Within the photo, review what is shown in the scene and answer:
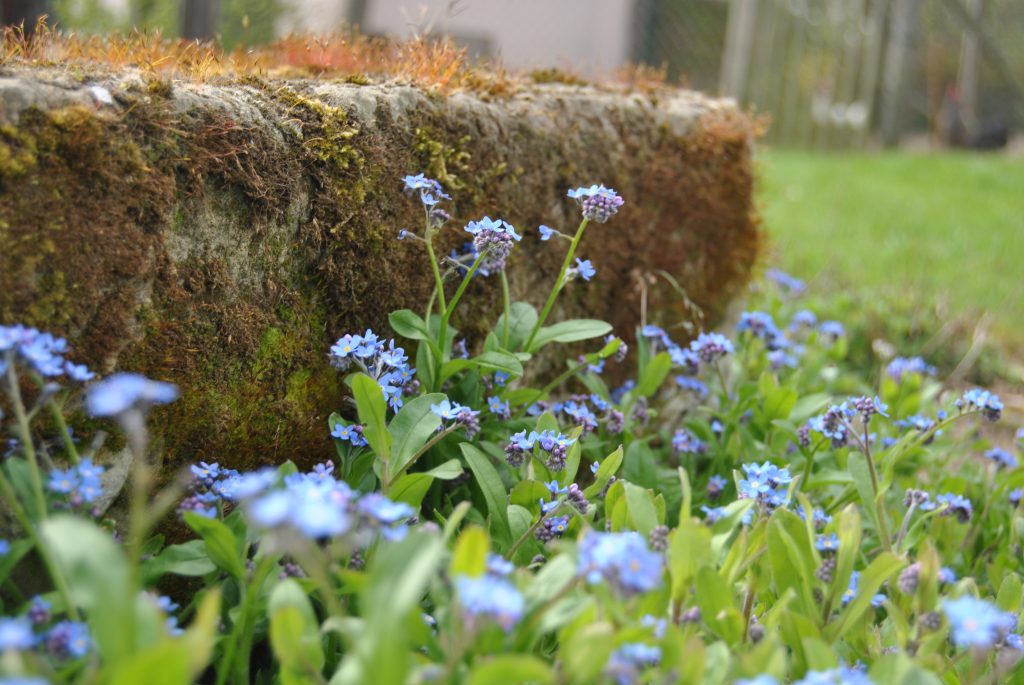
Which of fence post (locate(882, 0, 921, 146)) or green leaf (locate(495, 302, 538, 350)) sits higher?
fence post (locate(882, 0, 921, 146))

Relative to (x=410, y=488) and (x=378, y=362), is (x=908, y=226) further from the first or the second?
(x=410, y=488)

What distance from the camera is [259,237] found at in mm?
2150

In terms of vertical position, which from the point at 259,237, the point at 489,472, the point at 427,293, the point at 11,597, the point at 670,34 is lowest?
the point at 11,597

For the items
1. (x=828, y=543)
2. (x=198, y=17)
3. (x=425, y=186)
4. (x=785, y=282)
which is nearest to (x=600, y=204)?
(x=425, y=186)

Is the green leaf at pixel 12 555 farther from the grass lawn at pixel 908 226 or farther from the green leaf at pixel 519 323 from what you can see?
the grass lawn at pixel 908 226

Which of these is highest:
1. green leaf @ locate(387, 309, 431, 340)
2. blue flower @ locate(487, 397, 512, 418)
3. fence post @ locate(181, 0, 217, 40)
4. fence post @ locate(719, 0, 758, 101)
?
fence post @ locate(719, 0, 758, 101)

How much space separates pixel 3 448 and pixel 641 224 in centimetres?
202

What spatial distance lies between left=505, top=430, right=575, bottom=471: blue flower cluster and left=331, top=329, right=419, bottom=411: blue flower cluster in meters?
0.28

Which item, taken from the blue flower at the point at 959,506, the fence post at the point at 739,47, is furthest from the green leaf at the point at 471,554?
the fence post at the point at 739,47

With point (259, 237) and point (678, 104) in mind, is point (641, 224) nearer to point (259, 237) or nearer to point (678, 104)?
point (678, 104)

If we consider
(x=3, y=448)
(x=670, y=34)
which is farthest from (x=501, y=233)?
(x=670, y=34)

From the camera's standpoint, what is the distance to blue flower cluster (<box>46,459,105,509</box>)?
1590 mm

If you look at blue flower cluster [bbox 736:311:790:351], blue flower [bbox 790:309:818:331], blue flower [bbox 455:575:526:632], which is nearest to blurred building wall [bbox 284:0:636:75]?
blue flower [bbox 790:309:818:331]

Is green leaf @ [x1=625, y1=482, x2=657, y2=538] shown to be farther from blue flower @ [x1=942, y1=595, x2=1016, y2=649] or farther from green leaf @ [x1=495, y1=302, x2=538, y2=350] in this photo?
green leaf @ [x1=495, y1=302, x2=538, y2=350]
